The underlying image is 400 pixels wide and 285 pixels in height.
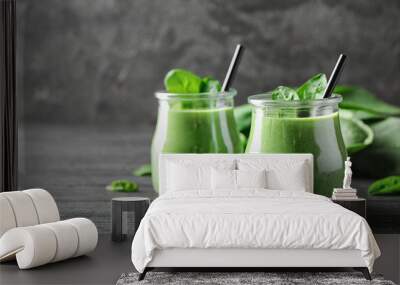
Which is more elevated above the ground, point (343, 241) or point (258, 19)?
point (258, 19)

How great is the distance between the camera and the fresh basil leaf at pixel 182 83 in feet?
15.4

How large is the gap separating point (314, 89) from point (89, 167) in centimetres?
229

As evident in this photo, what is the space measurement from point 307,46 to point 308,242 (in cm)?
471

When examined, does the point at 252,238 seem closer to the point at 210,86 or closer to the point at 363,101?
the point at 210,86

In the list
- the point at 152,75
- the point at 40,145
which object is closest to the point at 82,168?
the point at 40,145

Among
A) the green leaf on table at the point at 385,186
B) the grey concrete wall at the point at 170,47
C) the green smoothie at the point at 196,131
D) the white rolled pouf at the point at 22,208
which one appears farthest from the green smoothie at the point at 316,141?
the grey concrete wall at the point at 170,47

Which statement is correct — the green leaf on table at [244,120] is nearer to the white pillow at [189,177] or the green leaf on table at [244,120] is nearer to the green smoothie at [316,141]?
the green smoothie at [316,141]

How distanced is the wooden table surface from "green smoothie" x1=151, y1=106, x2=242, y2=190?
0.41 meters

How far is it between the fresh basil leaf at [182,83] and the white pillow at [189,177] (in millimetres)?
479

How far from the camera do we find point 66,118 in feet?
27.1

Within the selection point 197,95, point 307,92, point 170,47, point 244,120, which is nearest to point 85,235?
point 197,95

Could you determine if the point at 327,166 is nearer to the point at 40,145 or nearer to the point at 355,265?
the point at 355,265

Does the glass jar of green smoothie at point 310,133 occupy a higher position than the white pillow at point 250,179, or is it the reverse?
the glass jar of green smoothie at point 310,133

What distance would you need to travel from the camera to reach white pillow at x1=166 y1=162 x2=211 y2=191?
4406 mm
